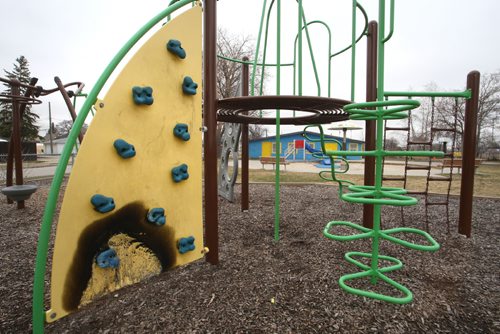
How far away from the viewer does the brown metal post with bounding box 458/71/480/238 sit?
3078 millimetres

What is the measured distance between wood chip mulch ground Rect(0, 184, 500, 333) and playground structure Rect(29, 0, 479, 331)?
0.63 ft

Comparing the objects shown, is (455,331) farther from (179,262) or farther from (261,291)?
(179,262)

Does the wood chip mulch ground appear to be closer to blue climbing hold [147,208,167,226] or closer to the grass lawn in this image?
blue climbing hold [147,208,167,226]

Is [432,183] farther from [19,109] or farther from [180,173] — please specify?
[19,109]

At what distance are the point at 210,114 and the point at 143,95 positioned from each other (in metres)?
0.63

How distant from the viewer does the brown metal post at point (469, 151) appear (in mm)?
3078

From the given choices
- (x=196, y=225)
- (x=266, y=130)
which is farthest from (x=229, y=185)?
(x=266, y=130)

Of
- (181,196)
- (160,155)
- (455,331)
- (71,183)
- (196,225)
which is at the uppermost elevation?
(160,155)

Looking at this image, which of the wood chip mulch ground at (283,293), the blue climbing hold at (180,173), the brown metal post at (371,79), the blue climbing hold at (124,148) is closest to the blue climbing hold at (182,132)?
the blue climbing hold at (180,173)

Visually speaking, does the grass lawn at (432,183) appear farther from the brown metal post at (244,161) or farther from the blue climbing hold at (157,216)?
the blue climbing hold at (157,216)

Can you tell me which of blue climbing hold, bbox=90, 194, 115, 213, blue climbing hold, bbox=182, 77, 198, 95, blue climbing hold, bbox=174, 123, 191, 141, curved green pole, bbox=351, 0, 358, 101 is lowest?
blue climbing hold, bbox=90, 194, 115, 213

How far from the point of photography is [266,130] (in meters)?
47.2

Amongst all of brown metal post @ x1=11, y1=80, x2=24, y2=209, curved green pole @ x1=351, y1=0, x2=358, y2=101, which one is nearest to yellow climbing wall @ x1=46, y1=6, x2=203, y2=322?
curved green pole @ x1=351, y1=0, x2=358, y2=101

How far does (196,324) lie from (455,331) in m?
1.51
